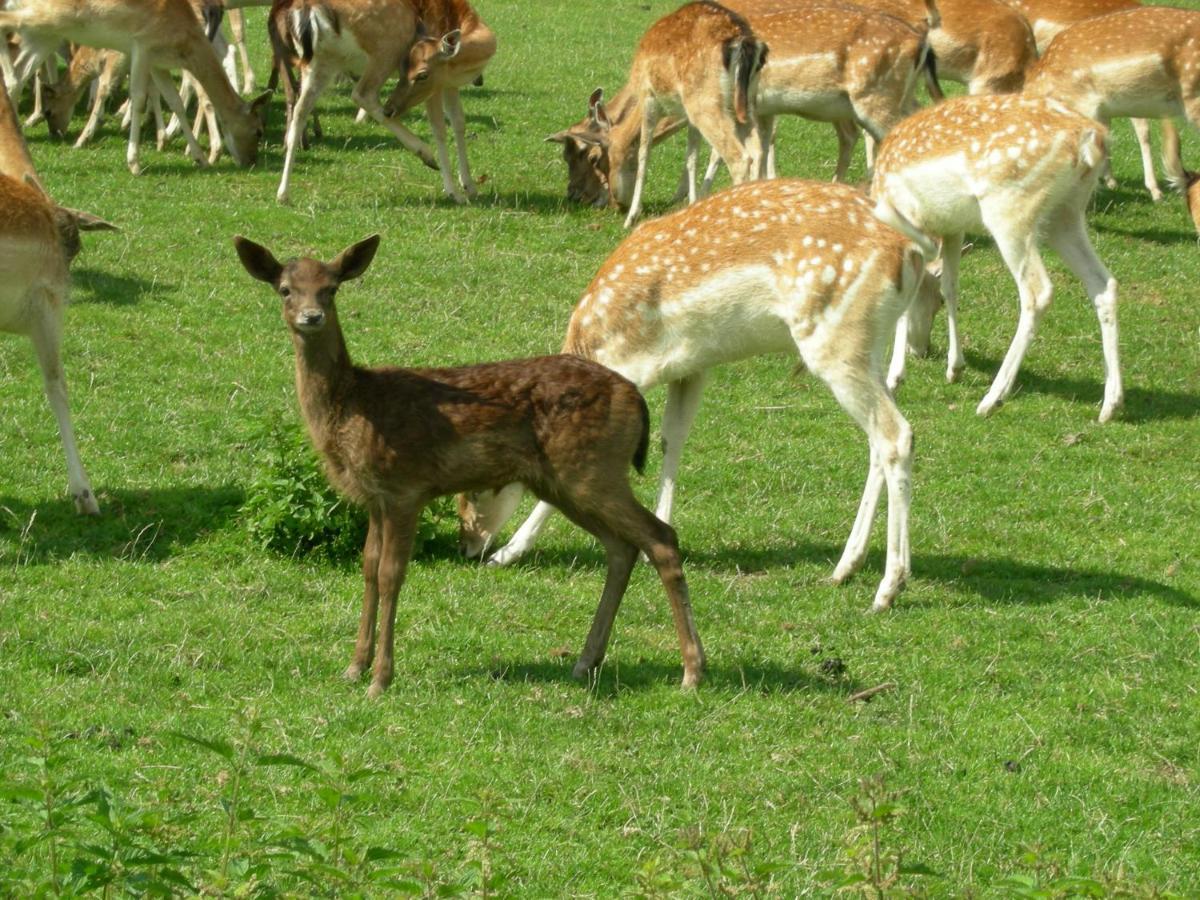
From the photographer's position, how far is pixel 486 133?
17078 millimetres

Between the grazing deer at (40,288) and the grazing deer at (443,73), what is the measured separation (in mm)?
6308

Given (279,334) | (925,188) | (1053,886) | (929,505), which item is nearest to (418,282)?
(279,334)

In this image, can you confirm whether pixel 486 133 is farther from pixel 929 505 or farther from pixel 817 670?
pixel 817 670

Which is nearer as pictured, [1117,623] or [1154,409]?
[1117,623]

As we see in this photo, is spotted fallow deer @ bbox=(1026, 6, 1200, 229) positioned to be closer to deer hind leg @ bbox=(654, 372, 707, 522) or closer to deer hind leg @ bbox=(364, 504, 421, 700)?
deer hind leg @ bbox=(654, 372, 707, 522)

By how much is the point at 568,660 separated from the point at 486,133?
10851 millimetres

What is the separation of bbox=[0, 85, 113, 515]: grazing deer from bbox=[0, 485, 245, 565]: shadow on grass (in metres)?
0.12

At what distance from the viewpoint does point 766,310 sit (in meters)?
8.12

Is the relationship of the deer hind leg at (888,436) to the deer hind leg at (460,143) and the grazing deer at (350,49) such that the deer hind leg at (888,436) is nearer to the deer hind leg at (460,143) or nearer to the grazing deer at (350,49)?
the grazing deer at (350,49)

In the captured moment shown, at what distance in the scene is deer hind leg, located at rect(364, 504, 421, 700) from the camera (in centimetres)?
635

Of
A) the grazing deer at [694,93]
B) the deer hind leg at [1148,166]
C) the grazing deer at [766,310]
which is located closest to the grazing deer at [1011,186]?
the grazing deer at [766,310]

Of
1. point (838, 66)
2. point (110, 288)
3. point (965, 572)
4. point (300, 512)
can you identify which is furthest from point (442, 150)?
point (965, 572)

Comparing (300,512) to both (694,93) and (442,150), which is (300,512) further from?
(442,150)

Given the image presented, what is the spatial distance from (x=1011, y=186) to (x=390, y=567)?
5.54m
